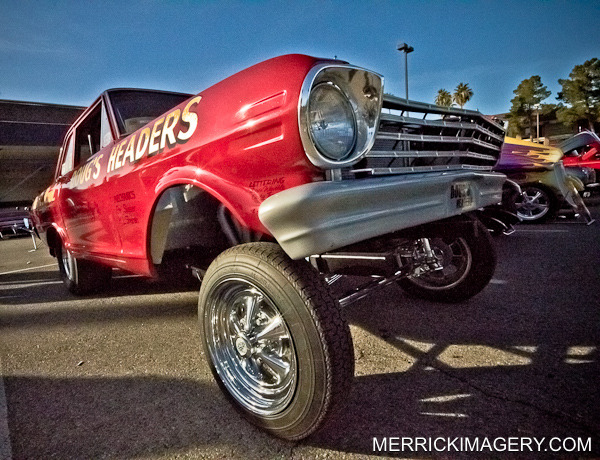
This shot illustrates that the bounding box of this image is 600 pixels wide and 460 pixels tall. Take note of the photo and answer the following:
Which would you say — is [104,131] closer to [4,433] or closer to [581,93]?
[4,433]

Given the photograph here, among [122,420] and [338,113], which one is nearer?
[338,113]

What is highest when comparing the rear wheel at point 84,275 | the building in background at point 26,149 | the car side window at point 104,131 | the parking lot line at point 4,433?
the building in background at point 26,149

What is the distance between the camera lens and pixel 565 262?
12.8 feet

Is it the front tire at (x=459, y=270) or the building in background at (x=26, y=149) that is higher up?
the building in background at (x=26, y=149)

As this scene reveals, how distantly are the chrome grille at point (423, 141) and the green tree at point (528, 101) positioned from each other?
61.3m

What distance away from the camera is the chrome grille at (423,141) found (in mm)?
1622

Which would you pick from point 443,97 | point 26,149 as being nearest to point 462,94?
point 443,97

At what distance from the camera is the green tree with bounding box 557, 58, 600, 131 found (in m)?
45.9

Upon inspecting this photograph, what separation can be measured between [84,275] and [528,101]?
65.6 m

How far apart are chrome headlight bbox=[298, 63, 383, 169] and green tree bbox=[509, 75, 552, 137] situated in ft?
204

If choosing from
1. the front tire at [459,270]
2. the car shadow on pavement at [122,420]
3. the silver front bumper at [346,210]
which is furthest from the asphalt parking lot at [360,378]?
the silver front bumper at [346,210]

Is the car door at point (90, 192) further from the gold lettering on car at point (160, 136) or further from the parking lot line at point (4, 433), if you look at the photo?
the parking lot line at point (4, 433)

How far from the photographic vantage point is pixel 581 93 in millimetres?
48531

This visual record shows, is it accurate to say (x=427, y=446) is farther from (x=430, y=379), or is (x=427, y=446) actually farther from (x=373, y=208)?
(x=373, y=208)
